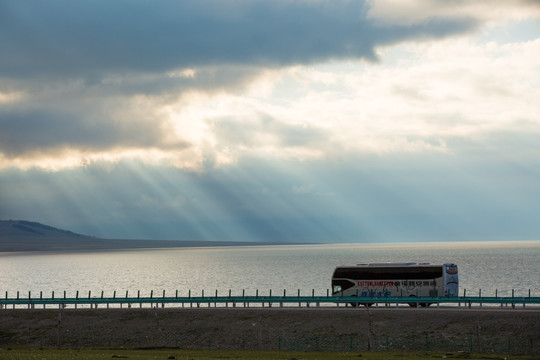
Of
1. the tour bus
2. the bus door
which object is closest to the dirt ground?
the bus door

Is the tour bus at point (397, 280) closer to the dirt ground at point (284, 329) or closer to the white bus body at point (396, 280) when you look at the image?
the white bus body at point (396, 280)

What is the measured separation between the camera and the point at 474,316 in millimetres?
74750

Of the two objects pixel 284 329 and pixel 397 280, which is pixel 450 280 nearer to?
pixel 397 280

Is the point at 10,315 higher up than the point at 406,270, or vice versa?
the point at 406,270

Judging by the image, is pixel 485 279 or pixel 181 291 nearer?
pixel 181 291

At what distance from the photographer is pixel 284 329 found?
77.4 m

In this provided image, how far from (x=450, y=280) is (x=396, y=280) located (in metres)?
6.90

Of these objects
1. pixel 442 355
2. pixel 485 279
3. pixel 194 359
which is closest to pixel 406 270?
pixel 442 355

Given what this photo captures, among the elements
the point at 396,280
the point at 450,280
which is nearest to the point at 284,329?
the point at 396,280

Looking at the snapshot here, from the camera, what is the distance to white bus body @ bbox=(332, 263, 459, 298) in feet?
291

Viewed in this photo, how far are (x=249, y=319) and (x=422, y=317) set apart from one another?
2001 cm

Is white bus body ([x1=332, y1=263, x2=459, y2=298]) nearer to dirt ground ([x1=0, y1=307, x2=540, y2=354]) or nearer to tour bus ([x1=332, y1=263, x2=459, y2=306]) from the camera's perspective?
tour bus ([x1=332, y1=263, x2=459, y2=306])

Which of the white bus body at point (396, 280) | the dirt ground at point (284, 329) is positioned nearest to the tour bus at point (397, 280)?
the white bus body at point (396, 280)

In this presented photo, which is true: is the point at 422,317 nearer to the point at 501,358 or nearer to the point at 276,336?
the point at 276,336
